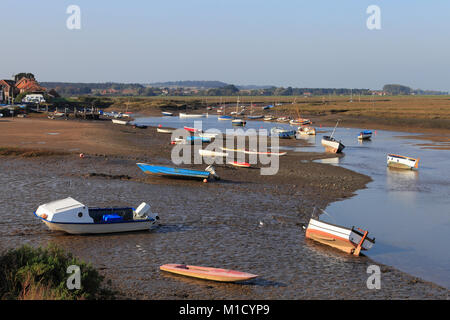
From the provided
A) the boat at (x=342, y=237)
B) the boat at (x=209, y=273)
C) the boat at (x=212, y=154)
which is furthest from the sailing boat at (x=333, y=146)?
the boat at (x=209, y=273)

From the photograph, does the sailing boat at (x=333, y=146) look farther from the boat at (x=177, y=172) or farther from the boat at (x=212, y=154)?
the boat at (x=177, y=172)

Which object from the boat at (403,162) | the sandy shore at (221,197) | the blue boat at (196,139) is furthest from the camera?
the blue boat at (196,139)

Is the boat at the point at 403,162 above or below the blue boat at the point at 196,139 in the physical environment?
below

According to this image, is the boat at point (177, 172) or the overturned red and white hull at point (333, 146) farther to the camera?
the overturned red and white hull at point (333, 146)

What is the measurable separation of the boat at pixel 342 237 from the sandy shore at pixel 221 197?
0.46 metres

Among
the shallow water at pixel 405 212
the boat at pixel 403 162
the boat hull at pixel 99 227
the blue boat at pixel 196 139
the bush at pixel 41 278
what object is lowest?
the shallow water at pixel 405 212

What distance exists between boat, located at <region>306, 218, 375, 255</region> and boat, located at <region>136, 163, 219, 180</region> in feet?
44.9

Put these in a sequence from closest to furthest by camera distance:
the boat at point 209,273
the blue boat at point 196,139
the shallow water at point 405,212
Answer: the boat at point 209,273 < the shallow water at point 405,212 < the blue boat at point 196,139

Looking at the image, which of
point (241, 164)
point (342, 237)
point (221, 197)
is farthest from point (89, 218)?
point (241, 164)

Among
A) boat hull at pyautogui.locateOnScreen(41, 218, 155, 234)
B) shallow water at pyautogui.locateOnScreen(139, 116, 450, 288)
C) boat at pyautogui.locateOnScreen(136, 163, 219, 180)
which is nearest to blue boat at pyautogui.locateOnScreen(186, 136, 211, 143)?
shallow water at pyautogui.locateOnScreen(139, 116, 450, 288)

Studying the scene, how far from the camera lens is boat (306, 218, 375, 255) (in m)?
20.5

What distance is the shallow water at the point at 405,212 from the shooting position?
2038 centimetres
